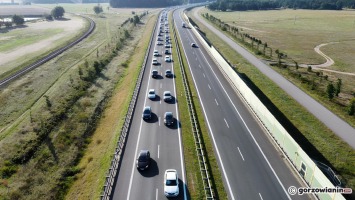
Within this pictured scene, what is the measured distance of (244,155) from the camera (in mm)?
36906

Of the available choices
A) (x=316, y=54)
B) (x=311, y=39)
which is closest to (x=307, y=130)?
→ (x=316, y=54)

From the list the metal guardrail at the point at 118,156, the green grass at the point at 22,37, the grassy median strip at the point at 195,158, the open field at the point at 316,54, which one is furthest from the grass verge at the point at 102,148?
the green grass at the point at 22,37

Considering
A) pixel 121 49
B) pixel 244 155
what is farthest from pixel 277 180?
pixel 121 49

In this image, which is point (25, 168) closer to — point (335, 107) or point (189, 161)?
point (189, 161)

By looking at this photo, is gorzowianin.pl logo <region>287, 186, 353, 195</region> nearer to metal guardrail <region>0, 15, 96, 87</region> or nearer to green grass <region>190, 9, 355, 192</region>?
green grass <region>190, 9, 355, 192</region>

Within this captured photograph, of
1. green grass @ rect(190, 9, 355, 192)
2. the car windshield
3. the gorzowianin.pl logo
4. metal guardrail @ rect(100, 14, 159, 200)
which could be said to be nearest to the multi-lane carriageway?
the gorzowianin.pl logo

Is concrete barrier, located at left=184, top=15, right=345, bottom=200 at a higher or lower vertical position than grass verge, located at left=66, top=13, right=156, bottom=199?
higher

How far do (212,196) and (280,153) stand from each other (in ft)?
42.6

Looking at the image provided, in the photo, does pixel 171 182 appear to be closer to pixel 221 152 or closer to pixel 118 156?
pixel 118 156

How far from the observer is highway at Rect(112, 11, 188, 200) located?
31.0 metres

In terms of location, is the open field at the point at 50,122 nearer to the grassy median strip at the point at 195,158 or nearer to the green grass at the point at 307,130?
the grassy median strip at the point at 195,158

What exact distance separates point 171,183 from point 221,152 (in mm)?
9676

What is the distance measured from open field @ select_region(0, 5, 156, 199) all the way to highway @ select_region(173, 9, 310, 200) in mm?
15859

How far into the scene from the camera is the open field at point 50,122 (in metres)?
35.4
